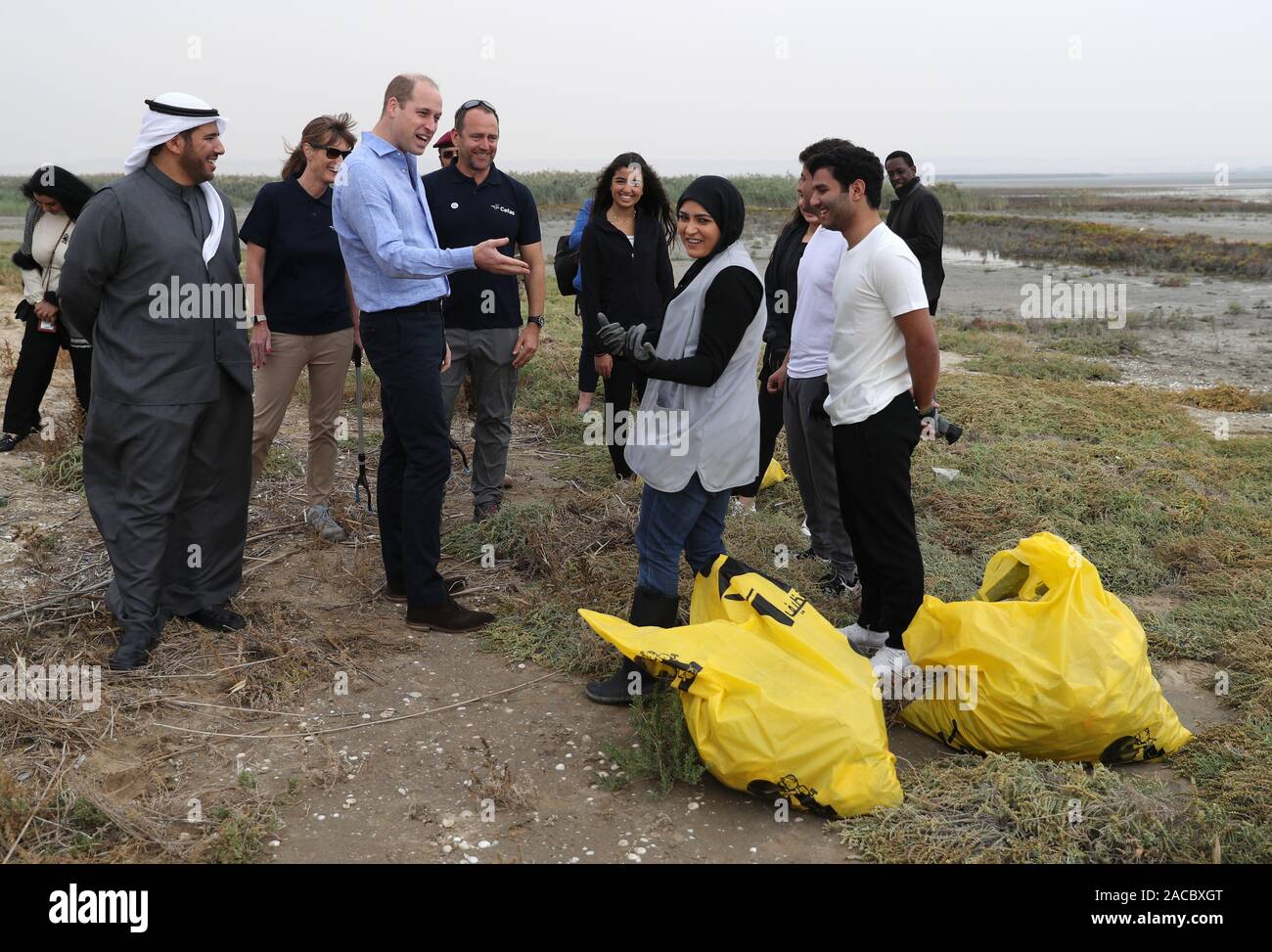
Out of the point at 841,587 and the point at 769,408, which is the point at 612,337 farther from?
Answer: the point at 769,408

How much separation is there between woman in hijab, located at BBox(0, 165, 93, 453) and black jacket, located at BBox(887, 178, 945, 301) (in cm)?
473

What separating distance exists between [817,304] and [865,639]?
1412 millimetres

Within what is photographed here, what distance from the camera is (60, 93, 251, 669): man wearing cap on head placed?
3715mm

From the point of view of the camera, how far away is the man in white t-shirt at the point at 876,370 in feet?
11.2

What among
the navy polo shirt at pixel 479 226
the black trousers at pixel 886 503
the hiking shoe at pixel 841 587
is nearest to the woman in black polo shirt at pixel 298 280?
the navy polo shirt at pixel 479 226

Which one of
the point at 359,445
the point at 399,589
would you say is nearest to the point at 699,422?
the point at 399,589

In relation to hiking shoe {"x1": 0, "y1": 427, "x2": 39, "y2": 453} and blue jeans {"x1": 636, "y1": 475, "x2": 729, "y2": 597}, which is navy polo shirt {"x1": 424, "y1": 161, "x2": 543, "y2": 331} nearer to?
blue jeans {"x1": 636, "y1": 475, "x2": 729, "y2": 597}

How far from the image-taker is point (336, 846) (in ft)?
9.41

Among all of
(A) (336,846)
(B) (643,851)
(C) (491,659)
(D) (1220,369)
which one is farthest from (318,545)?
(D) (1220,369)

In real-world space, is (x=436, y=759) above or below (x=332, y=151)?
below

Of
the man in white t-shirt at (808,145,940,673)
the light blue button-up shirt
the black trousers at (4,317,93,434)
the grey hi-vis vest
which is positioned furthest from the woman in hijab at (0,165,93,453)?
the man in white t-shirt at (808,145,940,673)

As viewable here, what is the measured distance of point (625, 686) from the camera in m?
3.66

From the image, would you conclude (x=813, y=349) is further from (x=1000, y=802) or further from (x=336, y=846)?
(x=336, y=846)
